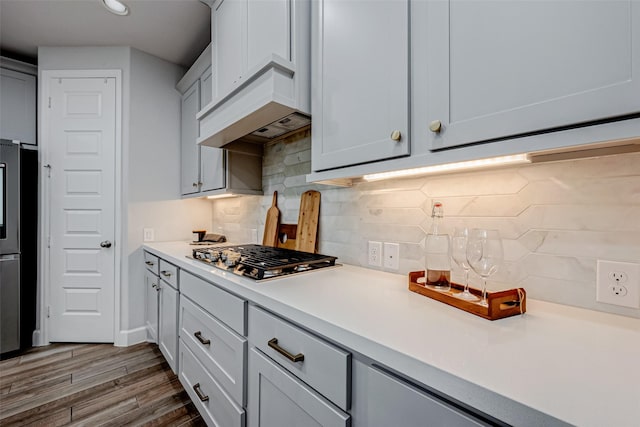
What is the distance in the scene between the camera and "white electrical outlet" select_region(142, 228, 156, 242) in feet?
8.64

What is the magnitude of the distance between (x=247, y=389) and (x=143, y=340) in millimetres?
2081

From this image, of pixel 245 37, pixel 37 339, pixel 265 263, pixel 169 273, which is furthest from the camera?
pixel 37 339

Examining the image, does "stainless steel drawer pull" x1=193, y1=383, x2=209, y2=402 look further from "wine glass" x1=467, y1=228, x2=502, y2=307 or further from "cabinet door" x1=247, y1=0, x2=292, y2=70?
"cabinet door" x1=247, y1=0, x2=292, y2=70

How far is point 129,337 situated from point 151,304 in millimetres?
495

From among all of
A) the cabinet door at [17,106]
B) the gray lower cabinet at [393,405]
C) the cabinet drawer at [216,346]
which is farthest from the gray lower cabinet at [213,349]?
the cabinet door at [17,106]

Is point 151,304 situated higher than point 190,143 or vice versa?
point 190,143

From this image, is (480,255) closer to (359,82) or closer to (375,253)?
(375,253)

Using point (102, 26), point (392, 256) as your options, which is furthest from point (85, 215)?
point (392, 256)

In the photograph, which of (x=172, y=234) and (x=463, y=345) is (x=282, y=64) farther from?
(x=172, y=234)

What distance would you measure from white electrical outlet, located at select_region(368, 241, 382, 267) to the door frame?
Answer: 2301 mm

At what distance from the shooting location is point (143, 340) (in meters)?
2.60

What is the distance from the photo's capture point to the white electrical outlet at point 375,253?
1.35 meters

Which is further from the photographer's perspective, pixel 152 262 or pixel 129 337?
pixel 129 337

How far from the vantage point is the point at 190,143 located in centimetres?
263
